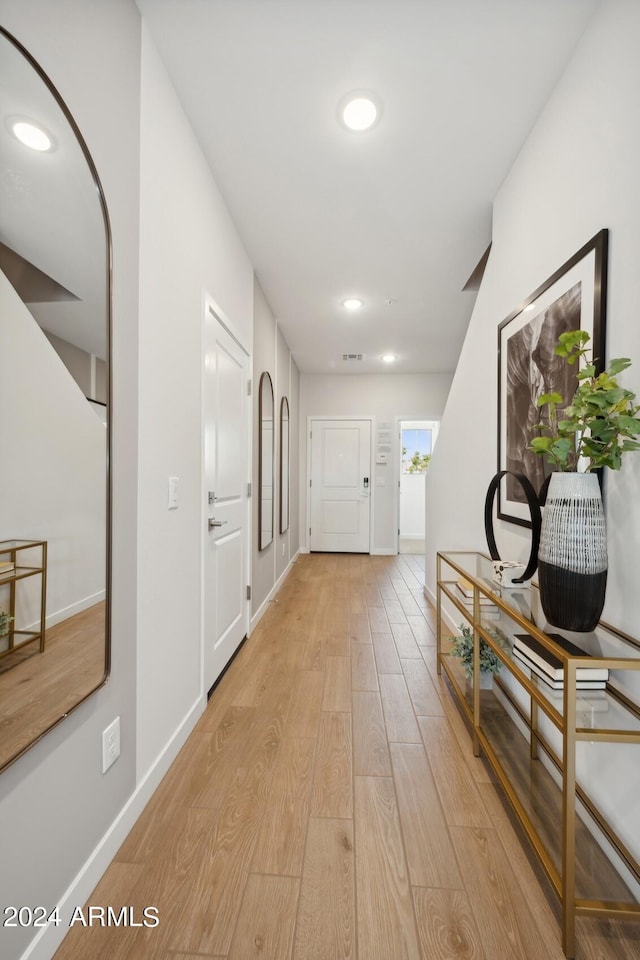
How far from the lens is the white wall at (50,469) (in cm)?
79

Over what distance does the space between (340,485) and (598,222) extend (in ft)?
16.1

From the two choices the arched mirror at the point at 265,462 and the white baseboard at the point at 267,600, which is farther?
the arched mirror at the point at 265,462

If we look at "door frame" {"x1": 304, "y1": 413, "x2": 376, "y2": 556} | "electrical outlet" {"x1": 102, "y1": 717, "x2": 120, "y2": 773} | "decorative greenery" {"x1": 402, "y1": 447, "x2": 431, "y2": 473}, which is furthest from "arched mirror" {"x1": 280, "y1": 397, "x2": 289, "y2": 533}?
"decorative greenery" {"x1": 402, "y1": 447, "x2": 431, "y2": 473}

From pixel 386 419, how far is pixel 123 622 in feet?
17.1

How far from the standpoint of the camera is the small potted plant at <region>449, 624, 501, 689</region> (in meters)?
1.95

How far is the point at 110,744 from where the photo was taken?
3.97 ft

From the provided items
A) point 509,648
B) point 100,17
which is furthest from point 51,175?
point 509,648

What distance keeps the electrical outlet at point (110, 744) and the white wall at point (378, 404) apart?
4.84m

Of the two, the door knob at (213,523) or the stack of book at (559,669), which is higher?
the door knob at (213,523)

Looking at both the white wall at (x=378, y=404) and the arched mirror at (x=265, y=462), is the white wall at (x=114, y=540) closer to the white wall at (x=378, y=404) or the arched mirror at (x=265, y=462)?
the arched mirror at (x=265, y=462)

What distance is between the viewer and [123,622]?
1.28m

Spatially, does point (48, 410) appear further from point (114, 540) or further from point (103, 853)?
point (103, 853)

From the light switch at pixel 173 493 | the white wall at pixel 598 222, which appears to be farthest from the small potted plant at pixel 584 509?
the light switch at pixel 173 493

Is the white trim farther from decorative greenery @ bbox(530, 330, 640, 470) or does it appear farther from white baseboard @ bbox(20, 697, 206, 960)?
decorative greenery @ bbox(530, 330, 640, 470)
